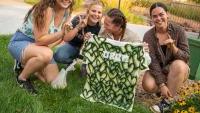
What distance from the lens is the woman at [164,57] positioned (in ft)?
17.5

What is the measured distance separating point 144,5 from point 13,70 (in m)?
14.4

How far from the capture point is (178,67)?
17.4ft

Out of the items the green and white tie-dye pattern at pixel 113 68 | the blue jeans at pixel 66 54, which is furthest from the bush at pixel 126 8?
the green and white tie-dye pattern at pixel 113 68

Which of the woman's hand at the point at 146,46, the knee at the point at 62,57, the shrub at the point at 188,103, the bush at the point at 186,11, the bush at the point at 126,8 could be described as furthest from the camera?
the bush at the point at 186,11

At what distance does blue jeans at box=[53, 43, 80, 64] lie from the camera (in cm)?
604

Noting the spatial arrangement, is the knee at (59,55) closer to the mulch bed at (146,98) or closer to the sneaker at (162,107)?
the mulch bed at (146,98)

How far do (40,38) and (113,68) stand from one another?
863mm

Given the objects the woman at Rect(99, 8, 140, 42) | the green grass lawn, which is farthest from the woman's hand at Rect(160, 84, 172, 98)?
the woman at Rect(99, 8, 140, 42)

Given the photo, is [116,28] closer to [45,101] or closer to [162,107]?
[162,107]

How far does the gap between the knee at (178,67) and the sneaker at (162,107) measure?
1.18 feet

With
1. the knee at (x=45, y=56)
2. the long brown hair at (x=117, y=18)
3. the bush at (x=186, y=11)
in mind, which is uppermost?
the long brown hair at (x=117, y=18)

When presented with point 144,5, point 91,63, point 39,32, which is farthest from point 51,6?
point 144,5

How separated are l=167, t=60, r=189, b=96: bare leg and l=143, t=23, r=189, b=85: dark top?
0.08 m

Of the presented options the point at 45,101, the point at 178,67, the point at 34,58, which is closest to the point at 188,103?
the point at 178,67
